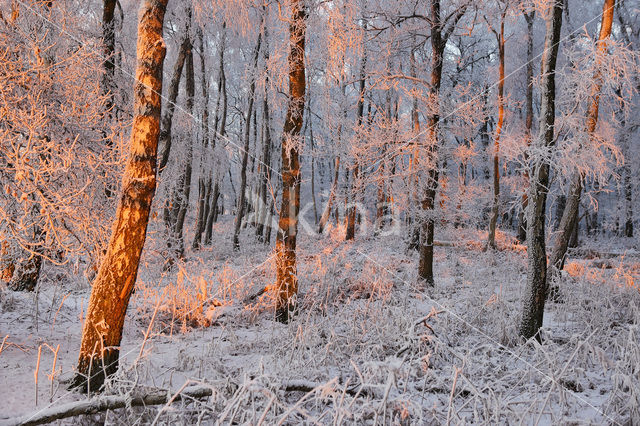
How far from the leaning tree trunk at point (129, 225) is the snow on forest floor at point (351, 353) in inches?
9.6

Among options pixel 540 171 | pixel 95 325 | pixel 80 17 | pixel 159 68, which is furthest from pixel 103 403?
pixel 80 17

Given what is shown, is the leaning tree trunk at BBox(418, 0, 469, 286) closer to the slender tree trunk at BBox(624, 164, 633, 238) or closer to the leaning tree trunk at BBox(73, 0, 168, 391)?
the leaning tree trunk at BBox(73, 0, 168, 391)

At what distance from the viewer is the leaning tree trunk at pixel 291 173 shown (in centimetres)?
620

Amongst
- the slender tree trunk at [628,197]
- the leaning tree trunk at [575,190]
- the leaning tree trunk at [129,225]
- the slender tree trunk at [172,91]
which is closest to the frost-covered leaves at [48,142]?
the leaning tree trunk at [129,225]

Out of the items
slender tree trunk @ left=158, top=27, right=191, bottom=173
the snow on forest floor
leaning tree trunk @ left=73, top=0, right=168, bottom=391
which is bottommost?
the snow on forest floor

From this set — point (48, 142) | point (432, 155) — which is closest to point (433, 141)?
point (432, 155)

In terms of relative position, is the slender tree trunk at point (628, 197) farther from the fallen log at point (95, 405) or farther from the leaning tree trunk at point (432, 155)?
the fallen log at point (95, 405)

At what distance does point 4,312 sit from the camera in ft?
17.3

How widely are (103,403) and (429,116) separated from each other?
308 inches

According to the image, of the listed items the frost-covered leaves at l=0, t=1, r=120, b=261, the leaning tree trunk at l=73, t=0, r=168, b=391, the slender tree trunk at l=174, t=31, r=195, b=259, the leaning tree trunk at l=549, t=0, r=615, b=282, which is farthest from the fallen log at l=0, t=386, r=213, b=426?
the slender tree trunk at l=174, t=31, r=195, b=259

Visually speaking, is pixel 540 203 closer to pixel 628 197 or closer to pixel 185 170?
pixel 185 170

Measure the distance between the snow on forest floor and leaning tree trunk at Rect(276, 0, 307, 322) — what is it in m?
0.59

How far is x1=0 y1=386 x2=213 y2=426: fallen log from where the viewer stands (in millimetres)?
2414

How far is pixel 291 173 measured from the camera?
6.35m
